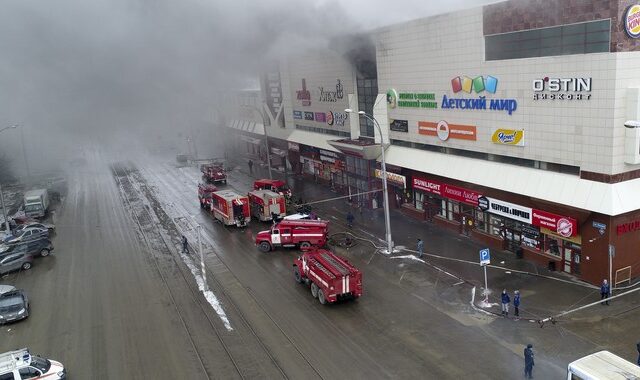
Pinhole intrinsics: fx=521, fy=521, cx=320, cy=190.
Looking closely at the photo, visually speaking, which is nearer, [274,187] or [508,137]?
[508,137]

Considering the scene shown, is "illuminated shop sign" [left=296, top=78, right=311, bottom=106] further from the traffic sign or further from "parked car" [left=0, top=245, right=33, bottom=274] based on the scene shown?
the traffic sign

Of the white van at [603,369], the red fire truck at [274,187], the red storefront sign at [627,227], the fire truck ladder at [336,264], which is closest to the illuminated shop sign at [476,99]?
the red storefront sign at [627,227]

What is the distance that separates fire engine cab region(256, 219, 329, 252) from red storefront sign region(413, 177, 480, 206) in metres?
7.31

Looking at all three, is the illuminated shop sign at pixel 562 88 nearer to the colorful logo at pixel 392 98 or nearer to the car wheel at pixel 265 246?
the colorful logo at pixel 392 98

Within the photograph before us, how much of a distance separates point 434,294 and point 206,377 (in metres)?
10.5

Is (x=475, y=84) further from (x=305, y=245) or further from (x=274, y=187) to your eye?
(x=274, y=187)

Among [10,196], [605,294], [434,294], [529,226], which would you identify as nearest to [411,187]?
[529,226]

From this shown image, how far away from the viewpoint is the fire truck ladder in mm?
21609

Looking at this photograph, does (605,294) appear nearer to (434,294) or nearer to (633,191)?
(633,191)

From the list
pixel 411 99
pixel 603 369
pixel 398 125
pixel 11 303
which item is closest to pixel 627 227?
pixel 603 369

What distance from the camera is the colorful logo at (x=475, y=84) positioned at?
2623 centimetres

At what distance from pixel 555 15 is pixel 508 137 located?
6019 mm

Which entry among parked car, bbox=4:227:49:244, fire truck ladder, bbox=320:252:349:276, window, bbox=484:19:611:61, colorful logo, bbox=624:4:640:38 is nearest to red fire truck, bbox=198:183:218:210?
parked car, bbox=4:227:49:244

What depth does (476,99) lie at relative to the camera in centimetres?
2752
